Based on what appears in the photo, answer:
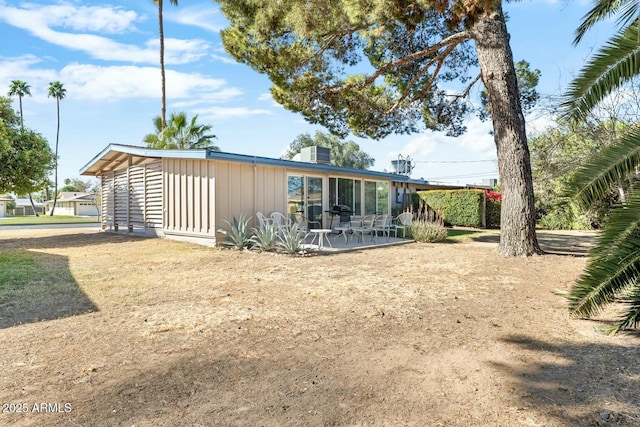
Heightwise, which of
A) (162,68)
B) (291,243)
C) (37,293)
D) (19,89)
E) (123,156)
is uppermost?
(19,89)

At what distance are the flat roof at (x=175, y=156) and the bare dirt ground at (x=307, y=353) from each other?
14.3 ft

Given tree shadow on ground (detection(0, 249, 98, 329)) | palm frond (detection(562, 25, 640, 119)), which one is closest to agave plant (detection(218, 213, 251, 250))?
tree shadow on ground (detection(0, 249, 98, 329))

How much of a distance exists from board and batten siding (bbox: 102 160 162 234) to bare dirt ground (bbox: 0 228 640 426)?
234 inches

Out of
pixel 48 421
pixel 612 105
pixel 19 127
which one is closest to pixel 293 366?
pixel 48 421

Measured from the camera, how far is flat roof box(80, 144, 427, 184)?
33.3ft

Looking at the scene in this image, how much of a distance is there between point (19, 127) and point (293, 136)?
86.0 feet

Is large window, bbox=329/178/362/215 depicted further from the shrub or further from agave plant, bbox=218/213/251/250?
agave plant, bbox=218/213/251/250

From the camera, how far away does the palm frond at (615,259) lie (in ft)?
11.1

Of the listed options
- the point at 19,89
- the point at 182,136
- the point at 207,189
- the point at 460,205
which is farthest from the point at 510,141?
the point at 19,89

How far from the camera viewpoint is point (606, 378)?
9.41ft

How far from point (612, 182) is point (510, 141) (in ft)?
17.6

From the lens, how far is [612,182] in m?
3.70

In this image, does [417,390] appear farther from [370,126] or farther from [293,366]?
[370,126]

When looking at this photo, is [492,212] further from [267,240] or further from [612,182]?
[612,182]
